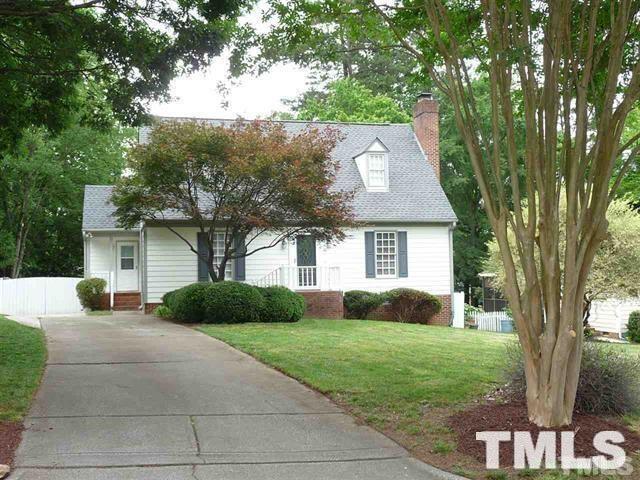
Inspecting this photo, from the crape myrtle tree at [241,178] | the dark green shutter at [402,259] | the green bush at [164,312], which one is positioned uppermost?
the crape myrtle tree at [241,178]

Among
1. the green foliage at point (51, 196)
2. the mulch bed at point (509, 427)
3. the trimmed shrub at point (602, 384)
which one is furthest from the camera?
the green foliage at point (51, 196)

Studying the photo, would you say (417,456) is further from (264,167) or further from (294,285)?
(294,285)

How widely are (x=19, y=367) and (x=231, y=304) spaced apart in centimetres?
801

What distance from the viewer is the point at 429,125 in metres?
27.4

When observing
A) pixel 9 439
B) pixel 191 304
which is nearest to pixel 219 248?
pixel 191 304

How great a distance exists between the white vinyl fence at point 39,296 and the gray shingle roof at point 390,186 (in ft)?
7.46

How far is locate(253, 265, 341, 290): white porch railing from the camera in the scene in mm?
22750

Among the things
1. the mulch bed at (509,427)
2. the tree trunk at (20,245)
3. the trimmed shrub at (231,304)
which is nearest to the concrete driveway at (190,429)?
the mulch bed at (509,427)

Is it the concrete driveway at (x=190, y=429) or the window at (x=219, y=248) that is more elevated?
the window at (x=219, y=248)

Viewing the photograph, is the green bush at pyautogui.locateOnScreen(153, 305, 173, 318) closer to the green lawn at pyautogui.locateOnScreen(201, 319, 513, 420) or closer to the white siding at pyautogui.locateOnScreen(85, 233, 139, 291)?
the green lawn at pyautogui.locateOnScreen(201, 319, 513, 420)

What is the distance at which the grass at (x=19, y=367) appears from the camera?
25.3 feet

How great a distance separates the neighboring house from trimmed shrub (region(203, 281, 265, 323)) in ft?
13.9

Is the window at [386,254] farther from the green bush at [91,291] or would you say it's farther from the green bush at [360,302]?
the green bush at [91,291]

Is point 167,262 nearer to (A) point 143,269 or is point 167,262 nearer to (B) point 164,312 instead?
(A) point 143,269
